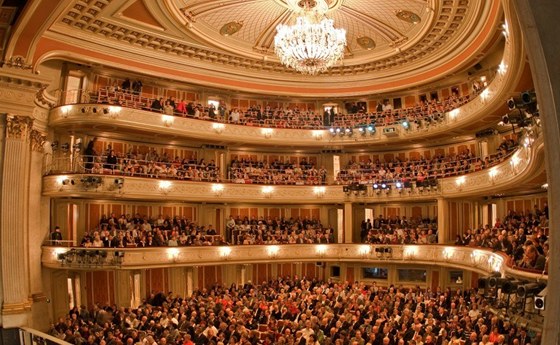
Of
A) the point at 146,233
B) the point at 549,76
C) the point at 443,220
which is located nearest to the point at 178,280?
the point at 146,233

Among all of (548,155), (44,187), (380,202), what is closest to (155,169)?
(44,187)

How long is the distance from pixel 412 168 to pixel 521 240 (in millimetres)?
11918

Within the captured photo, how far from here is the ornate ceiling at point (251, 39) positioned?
61.3ft

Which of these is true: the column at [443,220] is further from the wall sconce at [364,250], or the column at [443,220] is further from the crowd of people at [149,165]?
the crowd of people at [149,165]

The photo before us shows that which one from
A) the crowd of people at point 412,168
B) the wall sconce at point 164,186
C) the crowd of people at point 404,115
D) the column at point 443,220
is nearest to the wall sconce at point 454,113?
the crowd of people at point 404,115

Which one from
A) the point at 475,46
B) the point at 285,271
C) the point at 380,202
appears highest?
the point at 475,46

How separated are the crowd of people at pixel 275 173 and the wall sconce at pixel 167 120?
4298 millimetres

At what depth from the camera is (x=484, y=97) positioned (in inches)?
725

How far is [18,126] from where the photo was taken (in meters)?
17.1

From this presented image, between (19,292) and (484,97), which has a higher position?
(484,97)

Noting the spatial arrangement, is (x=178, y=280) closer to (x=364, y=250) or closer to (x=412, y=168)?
(x=364, y=250)

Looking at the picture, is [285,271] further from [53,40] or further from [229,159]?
[53,40]

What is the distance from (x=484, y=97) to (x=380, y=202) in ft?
31.4

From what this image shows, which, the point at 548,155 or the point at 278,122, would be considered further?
the point at 278,122
